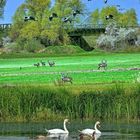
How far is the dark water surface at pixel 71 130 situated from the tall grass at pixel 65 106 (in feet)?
3.22

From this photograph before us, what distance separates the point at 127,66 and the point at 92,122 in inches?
917

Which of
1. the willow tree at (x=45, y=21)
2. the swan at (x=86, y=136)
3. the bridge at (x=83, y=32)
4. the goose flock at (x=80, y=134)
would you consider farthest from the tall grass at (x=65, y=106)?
the willow tree at (x=45, y=21)

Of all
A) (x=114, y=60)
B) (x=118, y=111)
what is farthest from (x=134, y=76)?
(x=114, y=60)

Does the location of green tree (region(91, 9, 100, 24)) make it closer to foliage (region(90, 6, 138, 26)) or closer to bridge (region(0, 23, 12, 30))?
foliage (region(90, 6, 138, 26))

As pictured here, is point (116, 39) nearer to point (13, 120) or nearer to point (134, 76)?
point (134, 76)

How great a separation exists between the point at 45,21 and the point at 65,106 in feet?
207

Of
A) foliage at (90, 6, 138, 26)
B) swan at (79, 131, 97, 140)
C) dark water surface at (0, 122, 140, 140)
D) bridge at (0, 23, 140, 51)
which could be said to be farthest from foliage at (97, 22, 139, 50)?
swan at (79, 131, 97, 140)

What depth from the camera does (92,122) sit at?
31641mm

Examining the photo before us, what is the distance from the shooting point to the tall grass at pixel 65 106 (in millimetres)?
31938

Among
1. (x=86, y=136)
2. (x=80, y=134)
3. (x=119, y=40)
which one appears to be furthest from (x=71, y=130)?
(x=119, y=40)

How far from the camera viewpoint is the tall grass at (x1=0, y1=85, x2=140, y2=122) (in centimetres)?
3194

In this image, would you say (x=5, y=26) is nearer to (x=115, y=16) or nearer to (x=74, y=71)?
(x=115, y=16)

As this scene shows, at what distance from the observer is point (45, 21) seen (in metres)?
94.8

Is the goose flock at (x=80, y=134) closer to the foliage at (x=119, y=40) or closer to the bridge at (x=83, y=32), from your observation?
the foliage at (x=119, y=40)
